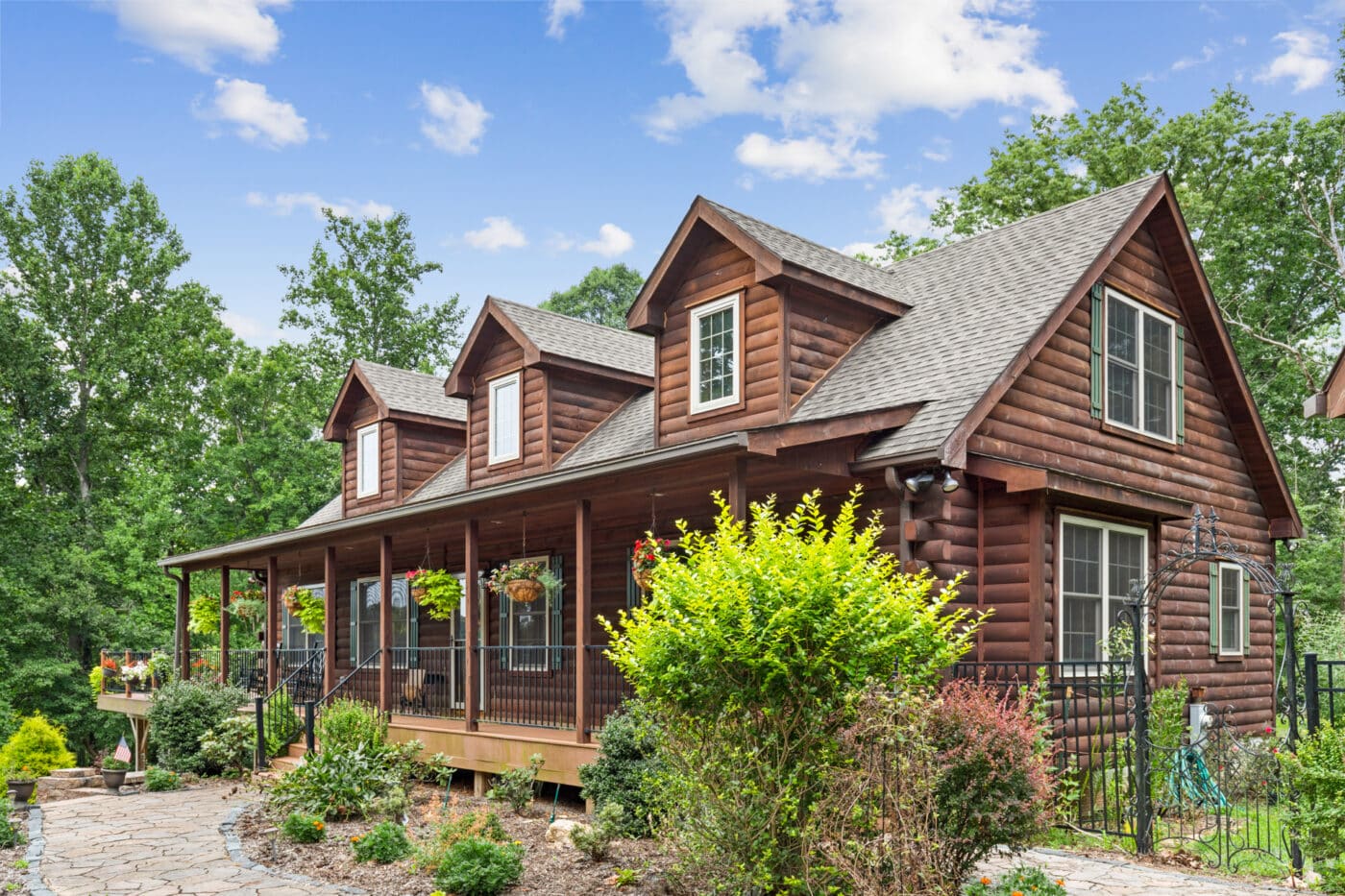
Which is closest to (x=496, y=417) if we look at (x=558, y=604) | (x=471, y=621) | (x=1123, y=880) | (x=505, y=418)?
(x=505, y=418)

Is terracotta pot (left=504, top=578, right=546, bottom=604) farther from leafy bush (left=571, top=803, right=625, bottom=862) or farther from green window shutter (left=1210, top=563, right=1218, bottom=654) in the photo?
green window shutter (left=1210, top=563, right=1218, bottom=654)

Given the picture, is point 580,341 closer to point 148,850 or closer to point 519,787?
point 519,787

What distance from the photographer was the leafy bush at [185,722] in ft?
54.2

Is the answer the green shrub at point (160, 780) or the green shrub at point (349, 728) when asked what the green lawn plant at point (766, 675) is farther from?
the green shrub at point (160, 780)

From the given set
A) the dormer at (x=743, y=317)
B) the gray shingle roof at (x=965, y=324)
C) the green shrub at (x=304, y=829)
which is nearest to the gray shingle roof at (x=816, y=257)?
the dormer at (x=743, y=317)

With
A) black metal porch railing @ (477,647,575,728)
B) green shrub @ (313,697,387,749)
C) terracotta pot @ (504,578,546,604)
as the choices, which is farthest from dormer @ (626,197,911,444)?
green shrub @ (313,697,387,749)

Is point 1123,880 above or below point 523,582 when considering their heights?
below

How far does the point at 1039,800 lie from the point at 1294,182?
23.7 m

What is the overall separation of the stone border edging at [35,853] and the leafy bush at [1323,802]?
9.11 meters

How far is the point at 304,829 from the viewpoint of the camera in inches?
400

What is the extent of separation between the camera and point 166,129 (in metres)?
32.7

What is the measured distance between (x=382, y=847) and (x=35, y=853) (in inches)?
151

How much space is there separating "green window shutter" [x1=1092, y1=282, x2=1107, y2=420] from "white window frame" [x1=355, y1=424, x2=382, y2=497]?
13.5 meters

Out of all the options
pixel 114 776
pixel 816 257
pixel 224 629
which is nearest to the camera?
pixel 816 257
